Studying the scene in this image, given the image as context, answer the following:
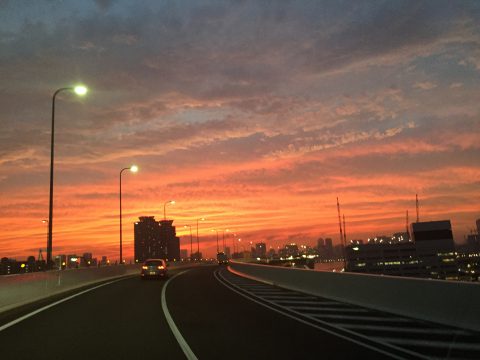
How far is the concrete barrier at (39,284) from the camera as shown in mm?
16781

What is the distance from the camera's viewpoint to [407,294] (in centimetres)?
1362

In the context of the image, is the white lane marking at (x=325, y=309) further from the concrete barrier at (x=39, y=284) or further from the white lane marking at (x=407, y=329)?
the concrete barrier at (x=39, y=284)

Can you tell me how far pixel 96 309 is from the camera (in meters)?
16.4

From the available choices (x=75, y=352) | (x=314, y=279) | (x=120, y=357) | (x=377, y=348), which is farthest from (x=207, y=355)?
(x=314, y=279)

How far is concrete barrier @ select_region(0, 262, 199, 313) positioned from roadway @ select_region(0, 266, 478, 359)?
733 mm

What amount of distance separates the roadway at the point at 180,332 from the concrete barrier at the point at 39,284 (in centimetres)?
73

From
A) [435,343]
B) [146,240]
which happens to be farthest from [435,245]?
[435,343]

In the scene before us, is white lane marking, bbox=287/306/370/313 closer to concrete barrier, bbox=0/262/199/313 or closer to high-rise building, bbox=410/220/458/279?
concrete barrier, bbox=0/262/199/313

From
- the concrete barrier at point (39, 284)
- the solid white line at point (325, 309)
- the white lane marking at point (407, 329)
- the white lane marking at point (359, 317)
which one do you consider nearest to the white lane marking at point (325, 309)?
the solid white line at point (325, 309)

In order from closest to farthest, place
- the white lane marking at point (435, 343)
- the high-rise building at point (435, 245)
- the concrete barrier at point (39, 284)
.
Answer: the white lane marking at point (435, 343)
the concrete barrier at point (39, 284)
the high-rise building at point (435, 245)

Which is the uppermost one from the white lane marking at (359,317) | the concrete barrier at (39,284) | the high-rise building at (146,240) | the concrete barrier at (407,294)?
the high-rise building at (146,240)

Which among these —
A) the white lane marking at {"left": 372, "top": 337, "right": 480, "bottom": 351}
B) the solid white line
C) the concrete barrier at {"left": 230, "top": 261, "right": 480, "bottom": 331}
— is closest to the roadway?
the solid white line

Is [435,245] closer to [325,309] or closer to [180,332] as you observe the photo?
[325,309]

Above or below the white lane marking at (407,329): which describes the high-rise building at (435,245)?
above
